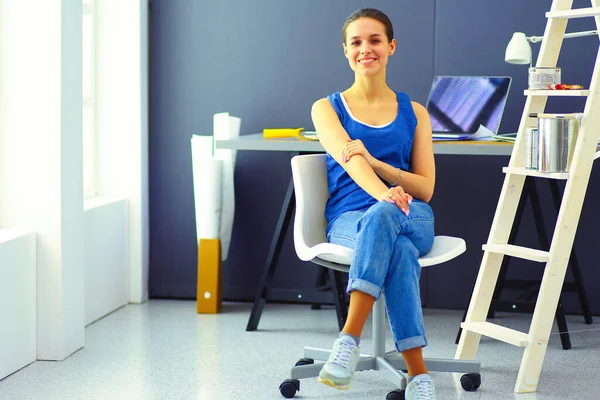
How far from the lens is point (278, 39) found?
175 inches

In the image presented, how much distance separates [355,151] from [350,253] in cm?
34

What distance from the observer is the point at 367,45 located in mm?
3047

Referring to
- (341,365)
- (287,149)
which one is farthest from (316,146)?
(341,365)

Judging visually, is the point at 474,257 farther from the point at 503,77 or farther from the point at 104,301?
the point at 104,301

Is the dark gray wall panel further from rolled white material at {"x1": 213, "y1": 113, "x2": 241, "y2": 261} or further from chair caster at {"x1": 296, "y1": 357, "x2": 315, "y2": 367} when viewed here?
chair caster at {"x1": 296, "y1": 357, "x2": 315, "y2": 367}

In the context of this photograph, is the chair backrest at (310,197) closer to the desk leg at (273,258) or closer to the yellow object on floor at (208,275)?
the desk leg at (273,258)

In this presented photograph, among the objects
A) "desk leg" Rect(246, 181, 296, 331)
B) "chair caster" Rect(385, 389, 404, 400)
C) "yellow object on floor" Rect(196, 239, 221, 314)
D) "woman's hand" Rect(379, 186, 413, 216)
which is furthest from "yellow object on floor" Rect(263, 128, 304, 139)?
"chair caster" Rect(385, 389, 404, 400)

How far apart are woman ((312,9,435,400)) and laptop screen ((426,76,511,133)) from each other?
2.61 feet

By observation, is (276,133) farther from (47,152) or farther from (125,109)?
(47,152)

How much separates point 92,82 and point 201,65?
0.55 meters

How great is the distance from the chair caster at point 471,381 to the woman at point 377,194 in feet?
1.21

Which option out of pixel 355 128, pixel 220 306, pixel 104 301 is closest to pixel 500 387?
pixel 355 128

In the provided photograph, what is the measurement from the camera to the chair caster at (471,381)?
3066 millimetres

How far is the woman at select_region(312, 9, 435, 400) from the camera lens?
267 centimetres
